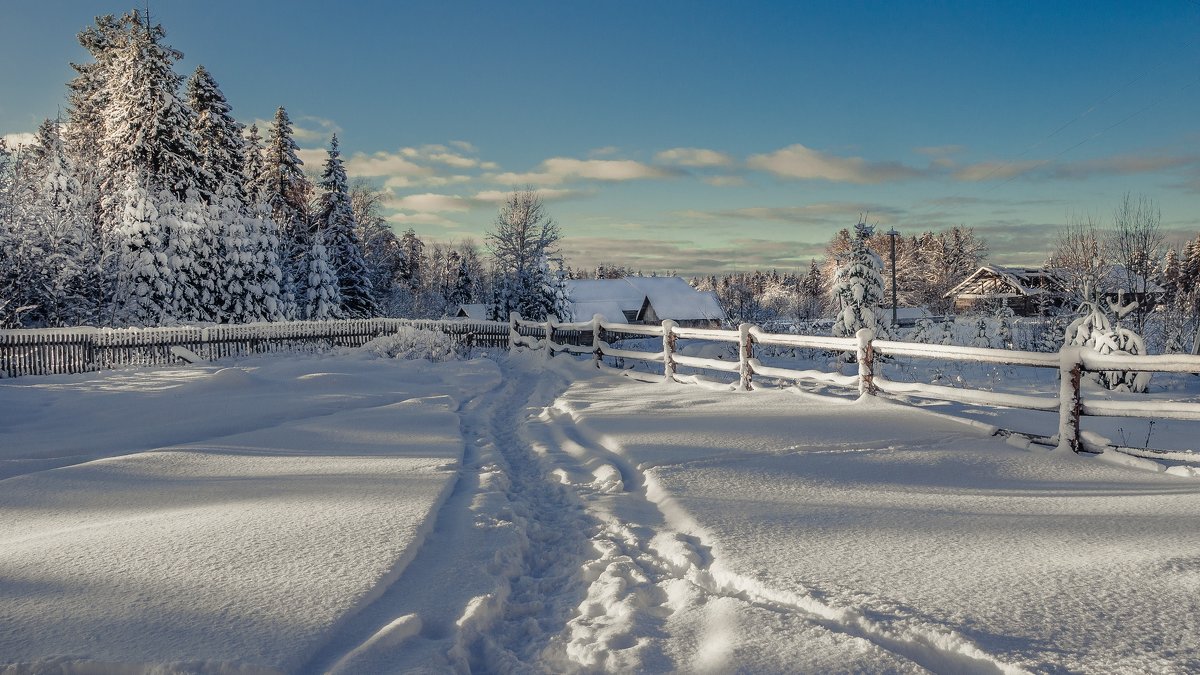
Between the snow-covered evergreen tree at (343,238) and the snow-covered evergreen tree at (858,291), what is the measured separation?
2744cm

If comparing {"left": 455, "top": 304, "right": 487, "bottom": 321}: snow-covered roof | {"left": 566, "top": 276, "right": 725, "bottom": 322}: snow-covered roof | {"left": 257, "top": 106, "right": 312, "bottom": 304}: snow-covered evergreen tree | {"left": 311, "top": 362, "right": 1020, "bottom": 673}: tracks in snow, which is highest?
{"left": 257, "top": 106, "right": 312, "bottom": 304}: snow-covered evergreen tree

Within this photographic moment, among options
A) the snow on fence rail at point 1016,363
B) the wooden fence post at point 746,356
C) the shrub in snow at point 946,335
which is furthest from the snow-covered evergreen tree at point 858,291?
the wooden fence post at point 746,356

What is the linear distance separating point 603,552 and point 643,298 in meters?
55.3

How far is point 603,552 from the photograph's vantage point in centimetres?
428

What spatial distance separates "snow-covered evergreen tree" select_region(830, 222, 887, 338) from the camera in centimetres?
2214

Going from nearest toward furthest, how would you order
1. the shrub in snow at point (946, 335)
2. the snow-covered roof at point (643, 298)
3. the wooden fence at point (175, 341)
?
1. the wooden fence at point (175, 341)
2. the shrub in snow at point (946, 335)
3. the snow-covered roof at point (643, 298)

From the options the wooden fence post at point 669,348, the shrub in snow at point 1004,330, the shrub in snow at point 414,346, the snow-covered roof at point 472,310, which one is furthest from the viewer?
the snow-covered roof at point 472,310

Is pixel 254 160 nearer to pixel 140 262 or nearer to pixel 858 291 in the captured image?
pixel 140 262

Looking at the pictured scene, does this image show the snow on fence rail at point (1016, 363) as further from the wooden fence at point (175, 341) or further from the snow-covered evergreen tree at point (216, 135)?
the snow-covered evergreen tree at point (216, 135)

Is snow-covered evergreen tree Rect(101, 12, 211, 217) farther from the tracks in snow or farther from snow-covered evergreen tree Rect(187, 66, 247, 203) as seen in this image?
the tracks in snow

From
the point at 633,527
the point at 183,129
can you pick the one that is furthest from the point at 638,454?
the point at 183,129

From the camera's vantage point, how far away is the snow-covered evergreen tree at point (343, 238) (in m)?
39.2

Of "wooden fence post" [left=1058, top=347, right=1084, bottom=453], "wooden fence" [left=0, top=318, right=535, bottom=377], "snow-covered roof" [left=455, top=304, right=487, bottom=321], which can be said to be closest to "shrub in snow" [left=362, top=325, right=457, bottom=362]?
"wooden fence" [left=0, top=318, right=535, bottom=377]

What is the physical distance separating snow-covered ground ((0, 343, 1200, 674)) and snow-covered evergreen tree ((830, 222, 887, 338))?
1514cm
